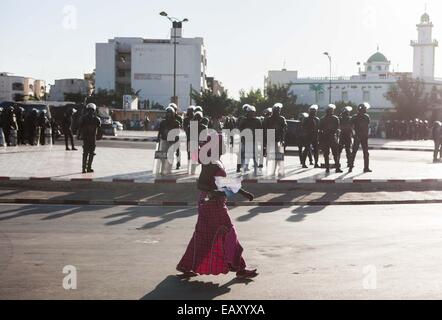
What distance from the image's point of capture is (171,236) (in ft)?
33.0

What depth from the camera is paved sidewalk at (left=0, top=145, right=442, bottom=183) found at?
671 inches

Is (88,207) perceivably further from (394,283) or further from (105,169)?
(394,283)

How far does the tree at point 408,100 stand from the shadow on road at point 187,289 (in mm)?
78532

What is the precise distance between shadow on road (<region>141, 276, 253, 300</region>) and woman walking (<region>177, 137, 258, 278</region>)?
14 cm

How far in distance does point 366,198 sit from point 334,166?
624 centimetres

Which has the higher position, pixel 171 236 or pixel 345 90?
pixel 345 90

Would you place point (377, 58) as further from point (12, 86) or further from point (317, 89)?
point (12, 86)

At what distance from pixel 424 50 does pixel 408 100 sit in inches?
1777

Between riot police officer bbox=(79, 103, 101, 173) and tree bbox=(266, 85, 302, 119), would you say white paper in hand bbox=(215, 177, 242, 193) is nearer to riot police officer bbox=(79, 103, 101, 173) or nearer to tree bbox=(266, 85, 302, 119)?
riot police officer bbox=(79, 103, 101, 173)

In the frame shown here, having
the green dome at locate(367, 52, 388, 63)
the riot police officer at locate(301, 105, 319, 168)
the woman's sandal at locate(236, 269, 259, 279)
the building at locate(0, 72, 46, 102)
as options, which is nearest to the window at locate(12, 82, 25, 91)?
the building at locate(0, 72, 46, 102)

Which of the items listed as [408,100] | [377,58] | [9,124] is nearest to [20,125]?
[9,124]

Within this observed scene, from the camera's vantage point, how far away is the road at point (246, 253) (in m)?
6.74

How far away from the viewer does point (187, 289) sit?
6.87 m
